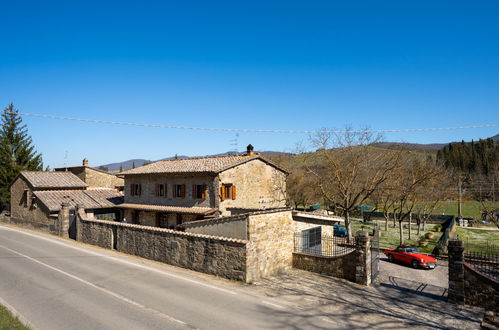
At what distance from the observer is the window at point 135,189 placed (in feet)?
108

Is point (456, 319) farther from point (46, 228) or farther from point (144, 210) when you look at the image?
point (46, 228)

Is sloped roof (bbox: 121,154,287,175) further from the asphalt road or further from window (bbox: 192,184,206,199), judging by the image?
the asphalt road

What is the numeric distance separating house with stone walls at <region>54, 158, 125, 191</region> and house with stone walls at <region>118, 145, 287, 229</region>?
37.3ft

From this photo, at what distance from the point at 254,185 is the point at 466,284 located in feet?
62.7

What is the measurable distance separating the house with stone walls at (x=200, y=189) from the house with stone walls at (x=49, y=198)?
9.56 ft

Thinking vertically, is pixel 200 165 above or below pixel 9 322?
above

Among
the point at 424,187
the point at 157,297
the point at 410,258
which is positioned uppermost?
the point at 424,187

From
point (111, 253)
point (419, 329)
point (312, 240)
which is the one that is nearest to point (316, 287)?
point (419, 329)

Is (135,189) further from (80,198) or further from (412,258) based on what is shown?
(412,258)

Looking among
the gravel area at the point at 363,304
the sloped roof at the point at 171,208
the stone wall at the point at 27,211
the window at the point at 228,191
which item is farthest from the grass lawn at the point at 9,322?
the stone wall at the point at 27,211

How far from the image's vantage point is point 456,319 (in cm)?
1104

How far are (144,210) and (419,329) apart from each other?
25.5 meters

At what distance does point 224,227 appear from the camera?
17.7 metres

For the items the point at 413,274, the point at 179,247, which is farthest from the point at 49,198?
the point at 413,274
